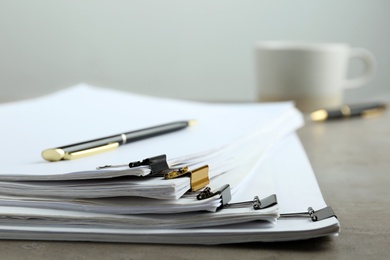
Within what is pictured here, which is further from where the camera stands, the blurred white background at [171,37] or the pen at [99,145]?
the blurred white background at [171,37]

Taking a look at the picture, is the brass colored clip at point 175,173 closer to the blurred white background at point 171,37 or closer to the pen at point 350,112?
the pen at point 350,112

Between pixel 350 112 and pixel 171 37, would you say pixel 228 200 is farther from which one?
pixel 171 37

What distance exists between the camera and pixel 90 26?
6.66 feet

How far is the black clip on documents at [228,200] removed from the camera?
0.44 meters

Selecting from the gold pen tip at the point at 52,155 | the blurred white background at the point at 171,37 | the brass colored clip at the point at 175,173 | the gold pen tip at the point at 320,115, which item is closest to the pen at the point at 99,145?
the gold pen tip at the point at 52,155

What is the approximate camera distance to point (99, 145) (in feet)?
1.83

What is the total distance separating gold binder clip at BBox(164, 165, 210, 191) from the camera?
45cm

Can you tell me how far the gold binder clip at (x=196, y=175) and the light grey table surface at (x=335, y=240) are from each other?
5cm

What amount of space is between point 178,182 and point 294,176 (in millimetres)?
202

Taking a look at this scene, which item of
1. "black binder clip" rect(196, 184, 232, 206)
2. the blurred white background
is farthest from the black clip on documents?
the blurred white background

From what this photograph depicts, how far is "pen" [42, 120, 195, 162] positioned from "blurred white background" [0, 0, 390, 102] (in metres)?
1.36

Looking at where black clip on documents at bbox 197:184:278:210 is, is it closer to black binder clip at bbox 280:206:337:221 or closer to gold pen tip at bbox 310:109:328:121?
black binder clip at bbox 280:206:337:221

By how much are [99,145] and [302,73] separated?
0.66 m

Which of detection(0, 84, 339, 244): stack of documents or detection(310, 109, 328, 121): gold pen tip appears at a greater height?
detection(0, 84, 339, 244): stack of documents
